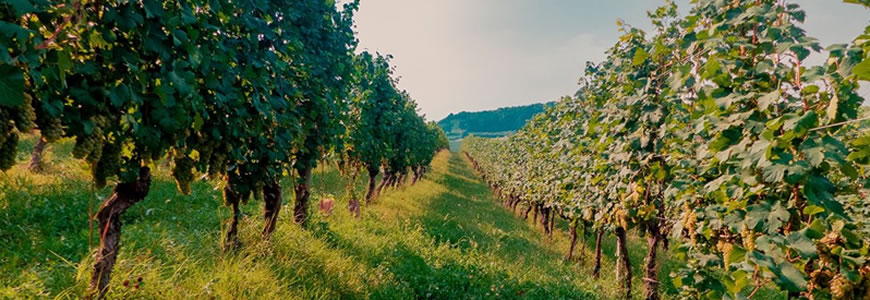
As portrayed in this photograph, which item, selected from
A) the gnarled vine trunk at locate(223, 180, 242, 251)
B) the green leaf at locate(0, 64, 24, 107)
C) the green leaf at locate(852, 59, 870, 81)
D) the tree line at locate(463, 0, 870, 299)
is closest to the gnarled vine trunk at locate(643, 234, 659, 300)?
the tree line at locate(463, 0, 870, 299)

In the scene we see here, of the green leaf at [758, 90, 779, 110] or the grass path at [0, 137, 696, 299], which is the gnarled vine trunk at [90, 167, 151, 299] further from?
the green leaf at [758, 90, 779, 110]

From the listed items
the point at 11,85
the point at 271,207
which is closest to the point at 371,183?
the point at 271,207

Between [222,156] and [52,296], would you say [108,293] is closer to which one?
[52,296]

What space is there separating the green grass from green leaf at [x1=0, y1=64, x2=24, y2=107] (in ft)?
5.30

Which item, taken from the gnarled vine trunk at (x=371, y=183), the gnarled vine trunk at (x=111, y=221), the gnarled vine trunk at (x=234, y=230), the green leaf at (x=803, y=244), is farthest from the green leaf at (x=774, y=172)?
the gnarled vine trunk at (x=371, y=183)

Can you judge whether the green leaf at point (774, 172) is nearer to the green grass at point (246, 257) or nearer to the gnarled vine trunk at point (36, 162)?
the green grass at point (246, 257)

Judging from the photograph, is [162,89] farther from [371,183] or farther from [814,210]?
[371,183]

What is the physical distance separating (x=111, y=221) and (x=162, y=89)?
1783mm

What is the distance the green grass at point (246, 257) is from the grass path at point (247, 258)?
0.07 ft

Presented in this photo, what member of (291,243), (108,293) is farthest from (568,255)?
(108,293)

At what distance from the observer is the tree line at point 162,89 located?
1.65m

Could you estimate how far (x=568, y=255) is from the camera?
11.9 meters

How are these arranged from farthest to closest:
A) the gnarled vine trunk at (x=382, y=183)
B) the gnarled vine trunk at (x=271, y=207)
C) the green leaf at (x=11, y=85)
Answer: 1. the gnarled vine trunk at (x=382, y=183)
2. the gnarled vine trunk at (x=271, y=207)
3. the green leaf at (x=11, y=85)

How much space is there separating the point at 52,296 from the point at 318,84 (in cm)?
355
